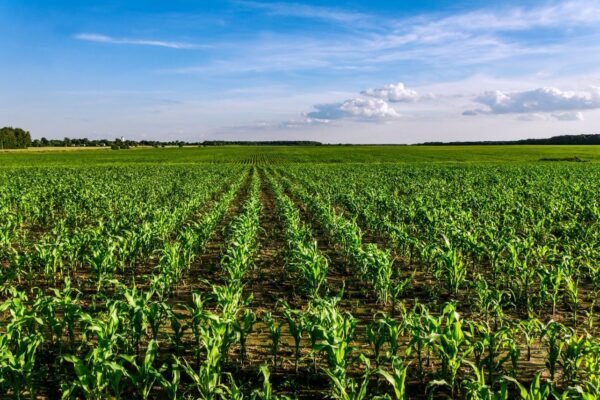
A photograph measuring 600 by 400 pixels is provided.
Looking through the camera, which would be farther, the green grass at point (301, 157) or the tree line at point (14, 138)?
the tree line at point (14, 138)

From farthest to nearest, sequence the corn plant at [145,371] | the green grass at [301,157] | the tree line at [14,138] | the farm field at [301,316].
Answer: the tree line at [14,138]
the green grass at [301,157]
the farm field at [301,316]
the corn plant at [145,371]

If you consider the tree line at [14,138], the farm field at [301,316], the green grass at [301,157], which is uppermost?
the tree line at [14,138]

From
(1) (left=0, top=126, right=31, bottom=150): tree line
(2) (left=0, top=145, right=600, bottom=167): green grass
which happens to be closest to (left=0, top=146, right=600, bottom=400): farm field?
(2) (left=0, top=145, right=600, bottom=167): green grass

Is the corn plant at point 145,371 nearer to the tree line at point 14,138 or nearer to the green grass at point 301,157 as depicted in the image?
the green grass at point 301,157

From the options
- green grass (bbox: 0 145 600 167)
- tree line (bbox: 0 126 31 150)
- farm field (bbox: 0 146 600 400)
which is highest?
tree line (bbox: 0 126 31 150)

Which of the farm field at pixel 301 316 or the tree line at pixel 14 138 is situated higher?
the tree line at pixel 14 138

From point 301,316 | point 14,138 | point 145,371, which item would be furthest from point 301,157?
point 14,138

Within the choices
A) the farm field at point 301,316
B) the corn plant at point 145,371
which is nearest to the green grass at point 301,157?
the farm field at point 301,316

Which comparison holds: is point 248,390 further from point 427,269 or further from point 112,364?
point 427,269

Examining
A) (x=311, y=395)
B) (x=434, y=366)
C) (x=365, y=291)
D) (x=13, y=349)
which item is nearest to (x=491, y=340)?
(x=434, y=366)

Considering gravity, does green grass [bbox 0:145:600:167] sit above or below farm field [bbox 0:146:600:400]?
above

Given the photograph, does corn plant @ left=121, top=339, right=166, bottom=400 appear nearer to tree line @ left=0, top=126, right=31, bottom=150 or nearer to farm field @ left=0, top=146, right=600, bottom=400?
farm field @ left=0, top=146, right=600, bottom=400

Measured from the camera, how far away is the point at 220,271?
10367mm

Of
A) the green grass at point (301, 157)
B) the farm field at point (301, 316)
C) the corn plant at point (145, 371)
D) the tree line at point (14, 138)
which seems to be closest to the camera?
the corn plant at point (145, 371)
